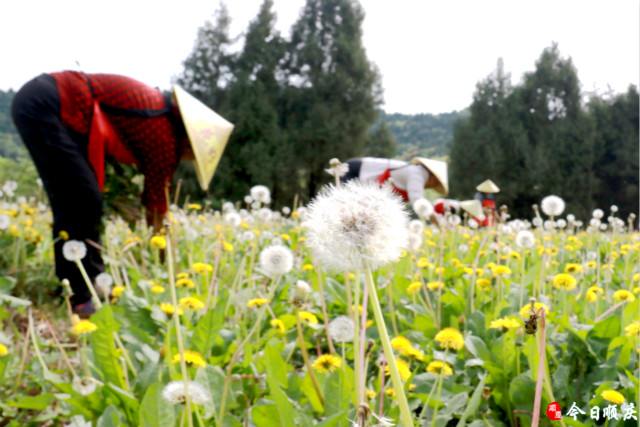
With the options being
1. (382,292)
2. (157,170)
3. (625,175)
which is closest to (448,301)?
(382,292)

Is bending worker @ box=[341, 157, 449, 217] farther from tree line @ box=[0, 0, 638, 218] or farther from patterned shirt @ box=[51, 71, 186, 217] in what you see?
tree line @ box=[0, 0, 638, 218]

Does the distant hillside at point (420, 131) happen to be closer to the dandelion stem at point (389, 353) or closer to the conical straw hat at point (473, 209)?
the conical straw hat at point (473, 209)

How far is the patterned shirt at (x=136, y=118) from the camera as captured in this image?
2.37 meters

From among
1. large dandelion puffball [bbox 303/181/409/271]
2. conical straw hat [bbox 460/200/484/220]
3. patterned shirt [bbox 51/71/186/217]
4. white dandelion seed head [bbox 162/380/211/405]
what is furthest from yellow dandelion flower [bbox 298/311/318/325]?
conical straw hat [bbox 460/200/484/220]

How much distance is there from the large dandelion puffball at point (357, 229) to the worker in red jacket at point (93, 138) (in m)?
1.82

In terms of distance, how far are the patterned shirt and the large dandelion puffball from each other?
211cm

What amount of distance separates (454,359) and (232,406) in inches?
25.2

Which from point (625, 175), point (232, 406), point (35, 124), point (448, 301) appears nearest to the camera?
point (232, 406)

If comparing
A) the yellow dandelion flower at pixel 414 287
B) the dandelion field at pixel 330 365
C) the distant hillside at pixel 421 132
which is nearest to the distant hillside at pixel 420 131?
the distant hillside at pixel 421 132

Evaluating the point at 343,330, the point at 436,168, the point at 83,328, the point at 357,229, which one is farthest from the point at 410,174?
the point at 357,229

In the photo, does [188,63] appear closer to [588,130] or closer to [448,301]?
[588,130]

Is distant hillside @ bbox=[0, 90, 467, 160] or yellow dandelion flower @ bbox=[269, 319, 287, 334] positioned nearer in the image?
yellow dandelion flower @ bbox=[269, 319, 287, 334]

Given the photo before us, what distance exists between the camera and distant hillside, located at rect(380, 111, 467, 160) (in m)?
35.4

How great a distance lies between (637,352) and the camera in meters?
1.22
